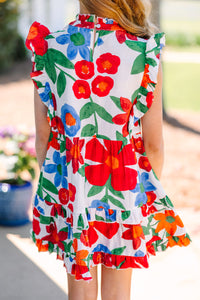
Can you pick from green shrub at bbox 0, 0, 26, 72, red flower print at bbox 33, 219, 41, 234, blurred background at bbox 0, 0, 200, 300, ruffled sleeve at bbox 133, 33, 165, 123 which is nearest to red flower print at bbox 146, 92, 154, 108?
ruffled sleeve at bbox 133, 33, 165, 123

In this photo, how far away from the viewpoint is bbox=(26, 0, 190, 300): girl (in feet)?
5.71

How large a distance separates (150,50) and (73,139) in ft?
1.37

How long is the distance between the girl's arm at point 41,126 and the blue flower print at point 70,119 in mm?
109

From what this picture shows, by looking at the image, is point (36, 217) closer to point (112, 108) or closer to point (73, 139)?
point (73, 139)

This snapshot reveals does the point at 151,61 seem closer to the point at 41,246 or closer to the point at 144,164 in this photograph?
the point at 144,164

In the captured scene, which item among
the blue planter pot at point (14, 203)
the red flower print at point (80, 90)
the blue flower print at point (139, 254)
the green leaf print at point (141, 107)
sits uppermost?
the red flower print at point (80, 90)

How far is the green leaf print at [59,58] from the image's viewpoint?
1.76 m

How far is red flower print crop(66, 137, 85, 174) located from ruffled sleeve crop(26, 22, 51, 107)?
18cm

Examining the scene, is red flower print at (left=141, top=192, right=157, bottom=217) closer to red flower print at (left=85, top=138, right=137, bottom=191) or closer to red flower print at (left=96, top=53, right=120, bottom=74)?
red flower print at (left=85, top=138, right=137, bottom=191)

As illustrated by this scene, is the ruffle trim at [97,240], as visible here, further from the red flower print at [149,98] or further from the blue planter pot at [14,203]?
the blue planter pot at [14,203]

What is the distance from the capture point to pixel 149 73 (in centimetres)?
173

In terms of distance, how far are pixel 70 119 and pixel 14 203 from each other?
2076 millimetres

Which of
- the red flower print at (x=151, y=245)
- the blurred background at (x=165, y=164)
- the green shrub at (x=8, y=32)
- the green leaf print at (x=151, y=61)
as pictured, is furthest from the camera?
the green shrub at (x=8, y=32)

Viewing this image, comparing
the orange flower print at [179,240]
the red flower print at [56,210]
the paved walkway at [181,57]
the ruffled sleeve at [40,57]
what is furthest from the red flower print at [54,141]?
the paved walkway at [181,57]
